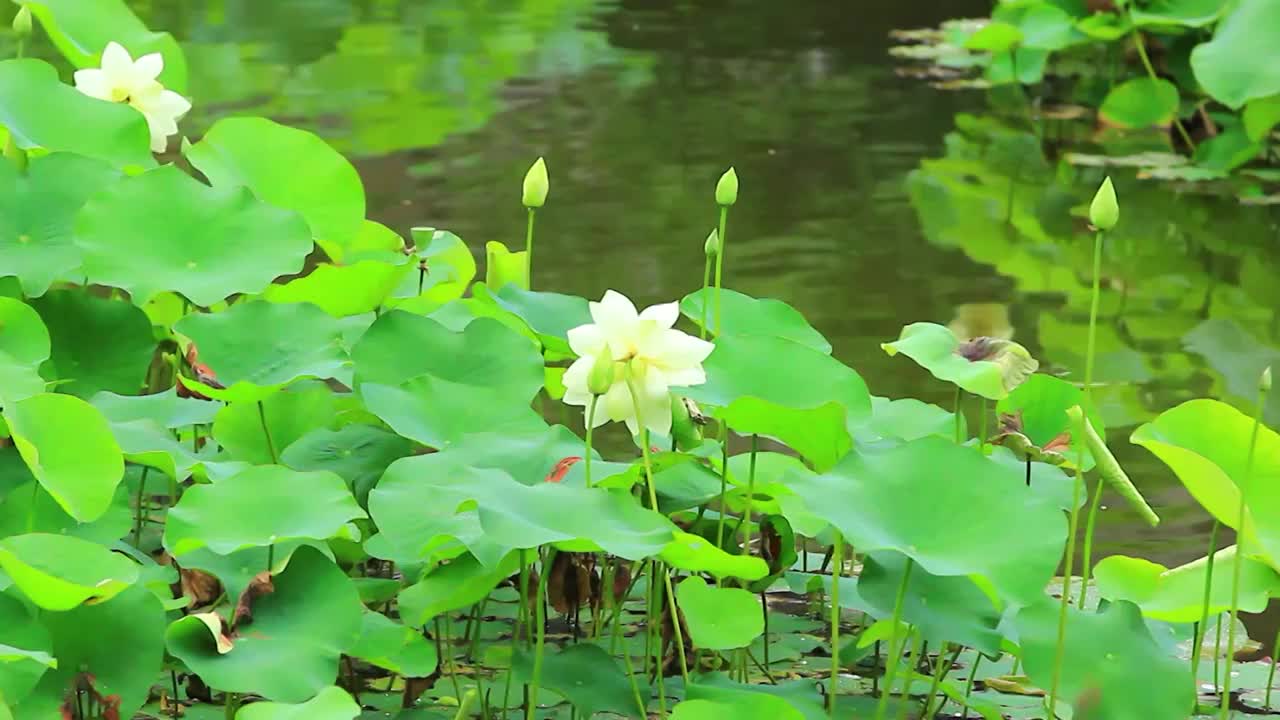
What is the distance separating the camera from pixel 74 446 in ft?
4.42

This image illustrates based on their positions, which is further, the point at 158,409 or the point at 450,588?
the point at 158,409

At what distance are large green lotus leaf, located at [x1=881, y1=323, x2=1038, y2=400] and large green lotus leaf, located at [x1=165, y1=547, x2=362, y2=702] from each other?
493mm

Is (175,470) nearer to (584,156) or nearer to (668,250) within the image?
(668,250)

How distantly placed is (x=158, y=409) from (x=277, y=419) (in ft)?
0.38

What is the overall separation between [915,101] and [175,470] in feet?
12.5

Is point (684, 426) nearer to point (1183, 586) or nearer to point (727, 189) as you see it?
point (727, 189)

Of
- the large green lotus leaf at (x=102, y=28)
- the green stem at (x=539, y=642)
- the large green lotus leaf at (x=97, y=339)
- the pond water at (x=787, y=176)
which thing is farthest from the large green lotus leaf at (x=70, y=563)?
the pond water at (x=787, y=176)

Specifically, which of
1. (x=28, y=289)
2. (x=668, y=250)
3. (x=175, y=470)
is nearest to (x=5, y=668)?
(x=175, y=470)

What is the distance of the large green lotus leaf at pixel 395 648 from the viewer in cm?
140

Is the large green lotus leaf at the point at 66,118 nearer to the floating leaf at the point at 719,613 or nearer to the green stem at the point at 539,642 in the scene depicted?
the green stem at the point at 539,642

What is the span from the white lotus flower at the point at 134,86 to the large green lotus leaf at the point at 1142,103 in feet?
9.76

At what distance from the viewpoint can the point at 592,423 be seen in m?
1.37

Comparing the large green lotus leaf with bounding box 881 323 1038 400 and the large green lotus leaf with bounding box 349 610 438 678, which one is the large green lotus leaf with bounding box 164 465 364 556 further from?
the large green lotus leaf with bounding box 881 323 1038 400

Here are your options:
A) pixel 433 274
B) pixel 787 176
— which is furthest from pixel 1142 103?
pixel 433 274
